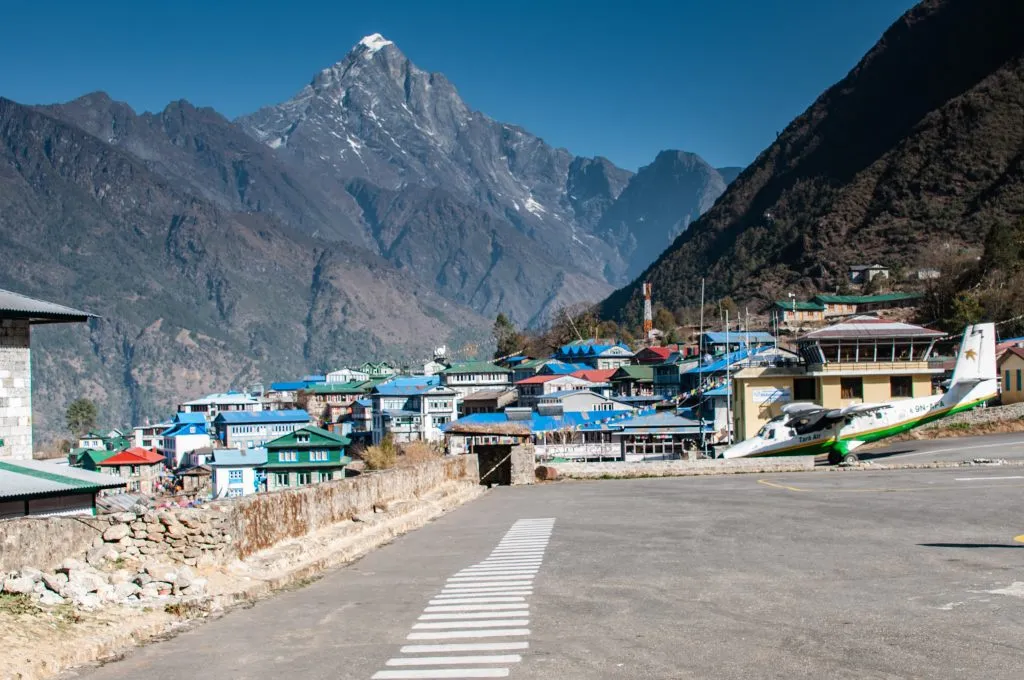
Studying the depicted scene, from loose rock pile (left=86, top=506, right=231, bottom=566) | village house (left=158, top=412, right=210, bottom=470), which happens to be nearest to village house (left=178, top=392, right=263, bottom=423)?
village house (left=158, top=412, right=210, bottom=470)

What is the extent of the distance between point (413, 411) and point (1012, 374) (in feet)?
257

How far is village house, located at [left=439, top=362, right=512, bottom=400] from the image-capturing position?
136 m

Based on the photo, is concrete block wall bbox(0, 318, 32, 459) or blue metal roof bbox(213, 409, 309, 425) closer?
concrete block wall bbox(0, 318, 32, 459)

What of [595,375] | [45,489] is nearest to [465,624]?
[45,489]

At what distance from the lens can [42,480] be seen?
17438 millimetres

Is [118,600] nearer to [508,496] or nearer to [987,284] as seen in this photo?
[508,496]

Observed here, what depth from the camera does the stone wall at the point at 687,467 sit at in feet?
128

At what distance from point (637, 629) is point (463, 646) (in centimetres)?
171

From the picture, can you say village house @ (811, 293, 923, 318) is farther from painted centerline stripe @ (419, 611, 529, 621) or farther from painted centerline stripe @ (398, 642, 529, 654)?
painted centerline stripe @ (398, 642, 529, 654)

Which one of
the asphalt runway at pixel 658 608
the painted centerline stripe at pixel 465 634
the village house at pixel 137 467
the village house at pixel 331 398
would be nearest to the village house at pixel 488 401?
the village house at pixel 137 467

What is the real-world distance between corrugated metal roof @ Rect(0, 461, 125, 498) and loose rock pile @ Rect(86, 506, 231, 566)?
5455mm

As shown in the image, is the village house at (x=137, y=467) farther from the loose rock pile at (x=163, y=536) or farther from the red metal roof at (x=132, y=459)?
the loose rock pile at (x=163, y=536)

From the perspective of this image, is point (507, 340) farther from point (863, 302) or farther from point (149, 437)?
point (863, 302)

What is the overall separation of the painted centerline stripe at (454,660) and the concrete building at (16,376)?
1411cm
